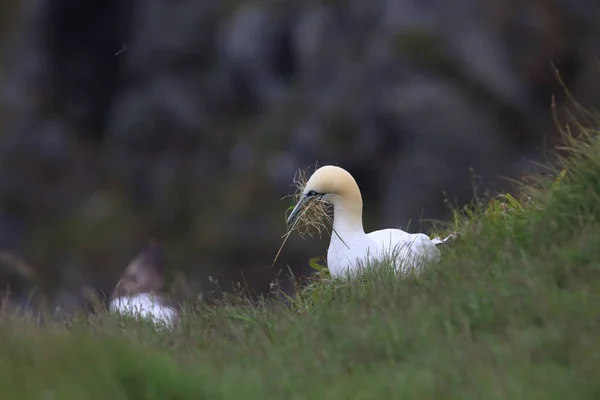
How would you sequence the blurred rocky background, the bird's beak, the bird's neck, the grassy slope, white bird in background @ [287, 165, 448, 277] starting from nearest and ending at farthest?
the grassy slope < white bird in background @ [287, 165, 448, 277] < the bird's beak < the bird's neck < the blurred rocky background

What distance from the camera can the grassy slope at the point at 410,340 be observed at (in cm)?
428

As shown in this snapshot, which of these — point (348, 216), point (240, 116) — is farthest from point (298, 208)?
point (240, 116)

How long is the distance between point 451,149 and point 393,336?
18.8 meters

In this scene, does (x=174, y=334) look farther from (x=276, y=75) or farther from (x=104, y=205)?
(x=104, y=205)

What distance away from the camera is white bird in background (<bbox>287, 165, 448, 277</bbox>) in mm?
7371

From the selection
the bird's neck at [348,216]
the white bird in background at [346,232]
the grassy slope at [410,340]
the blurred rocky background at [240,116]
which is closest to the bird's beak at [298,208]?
the white bird in background at [346,232]

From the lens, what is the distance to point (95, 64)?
3547cm

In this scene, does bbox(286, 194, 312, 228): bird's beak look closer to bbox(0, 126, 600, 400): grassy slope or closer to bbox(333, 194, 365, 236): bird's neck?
bbox(333, 194, 365, 236): bird's neck

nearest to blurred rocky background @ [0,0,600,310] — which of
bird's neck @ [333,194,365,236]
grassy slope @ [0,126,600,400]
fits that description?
bird's neck @ [333,194,365,236]

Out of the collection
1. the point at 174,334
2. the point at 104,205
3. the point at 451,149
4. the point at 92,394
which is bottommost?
the point at 104,205

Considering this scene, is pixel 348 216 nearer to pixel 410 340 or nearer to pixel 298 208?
pixel 298 208

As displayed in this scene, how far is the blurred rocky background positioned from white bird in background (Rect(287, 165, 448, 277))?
11.1 metres

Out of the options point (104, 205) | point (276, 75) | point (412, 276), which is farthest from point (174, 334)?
point (104, 205)

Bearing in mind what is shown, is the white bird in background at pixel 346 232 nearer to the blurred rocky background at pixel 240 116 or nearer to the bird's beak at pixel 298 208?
the bird's beak at pixel 298 208
